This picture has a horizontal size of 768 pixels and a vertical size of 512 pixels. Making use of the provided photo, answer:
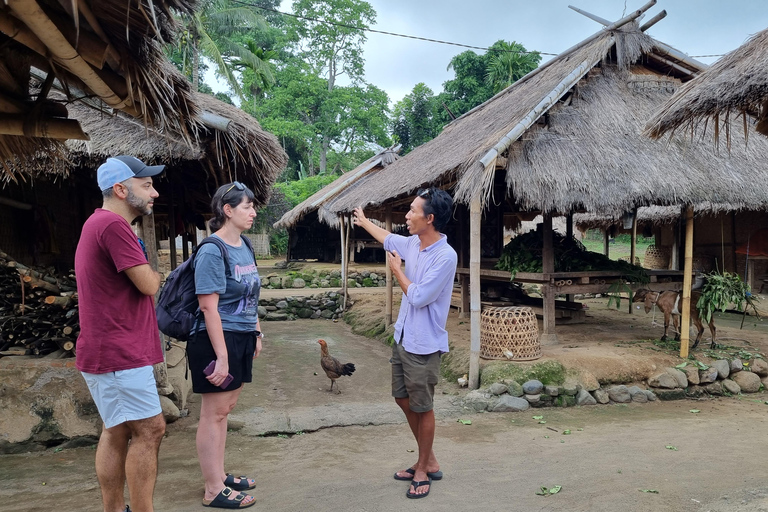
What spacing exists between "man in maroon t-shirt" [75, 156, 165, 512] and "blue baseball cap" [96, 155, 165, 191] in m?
0.01

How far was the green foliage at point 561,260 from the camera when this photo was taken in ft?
25.2

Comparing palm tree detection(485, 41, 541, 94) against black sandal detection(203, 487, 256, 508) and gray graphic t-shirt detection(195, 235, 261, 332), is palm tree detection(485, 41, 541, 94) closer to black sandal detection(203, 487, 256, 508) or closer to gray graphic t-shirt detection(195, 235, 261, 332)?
gray graphic t-shirt detection(195, 235, 261, 332)

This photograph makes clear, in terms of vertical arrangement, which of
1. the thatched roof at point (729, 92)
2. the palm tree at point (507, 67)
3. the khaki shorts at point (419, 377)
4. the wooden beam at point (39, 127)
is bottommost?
the khaki shorts at point (419, 377)

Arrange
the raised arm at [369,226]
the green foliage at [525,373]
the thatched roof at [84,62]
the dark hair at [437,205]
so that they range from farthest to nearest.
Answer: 1. the green foliage at [525,373]
2. the raised arm at [369,226]
3. the dark hair at [437,205]
4. the thatched roof at [84,62]

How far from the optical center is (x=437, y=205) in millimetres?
3102

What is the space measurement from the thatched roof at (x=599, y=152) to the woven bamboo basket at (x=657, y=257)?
844 cm

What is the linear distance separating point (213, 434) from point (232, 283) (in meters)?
0.82

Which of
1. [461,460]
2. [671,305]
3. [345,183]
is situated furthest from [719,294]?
[345,183]

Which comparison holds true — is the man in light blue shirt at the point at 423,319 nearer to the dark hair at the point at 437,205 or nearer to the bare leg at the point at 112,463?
the dark hair at the point at 437,205

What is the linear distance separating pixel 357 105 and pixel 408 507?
28521 mm

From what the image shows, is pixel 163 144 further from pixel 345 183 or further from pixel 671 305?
pixel 345 183

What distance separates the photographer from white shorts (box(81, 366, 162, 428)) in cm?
229

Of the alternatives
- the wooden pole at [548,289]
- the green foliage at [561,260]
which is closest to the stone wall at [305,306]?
the green foliage at [561,260]

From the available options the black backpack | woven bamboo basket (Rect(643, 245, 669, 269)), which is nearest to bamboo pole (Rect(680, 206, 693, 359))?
the black backpack
